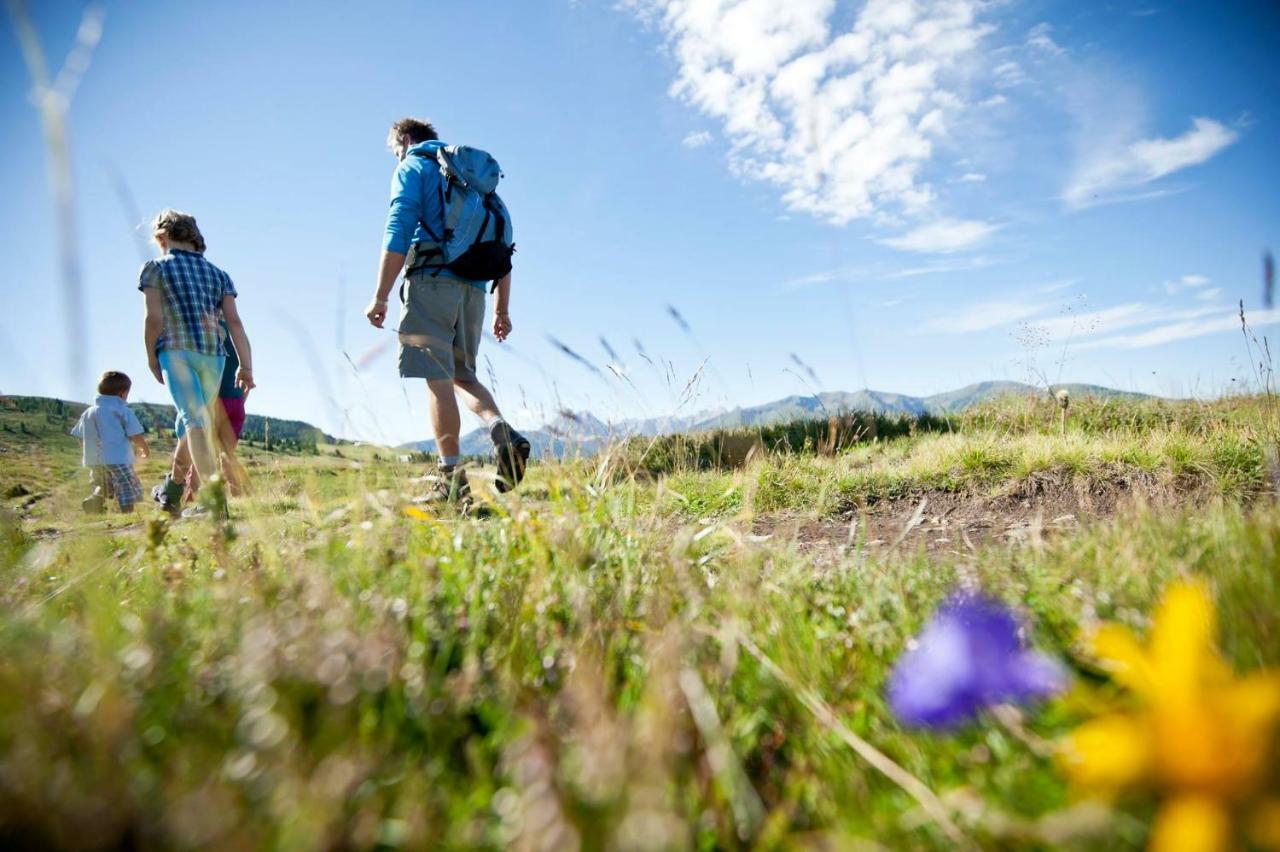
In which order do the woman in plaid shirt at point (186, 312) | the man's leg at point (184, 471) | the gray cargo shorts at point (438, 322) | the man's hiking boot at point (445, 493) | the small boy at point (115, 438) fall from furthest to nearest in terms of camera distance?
the small boy at point (115, 438)
the man's leg at point (184, 471)
the woman in plaid shirt at point (186, 312)
the gray cargo shorts at point (438, 322)
the man's hiking boot at point (445, 493)

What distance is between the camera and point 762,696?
136 centimetres

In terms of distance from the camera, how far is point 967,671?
1.20 metres

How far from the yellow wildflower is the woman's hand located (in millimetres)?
5395

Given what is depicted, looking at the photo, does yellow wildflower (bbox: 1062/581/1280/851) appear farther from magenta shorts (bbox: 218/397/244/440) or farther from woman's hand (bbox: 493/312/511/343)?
magenta shorts (bbox: 218/397/244/440)

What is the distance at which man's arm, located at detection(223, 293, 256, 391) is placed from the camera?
17.8ft

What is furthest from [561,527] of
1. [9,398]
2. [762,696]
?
[9,398]

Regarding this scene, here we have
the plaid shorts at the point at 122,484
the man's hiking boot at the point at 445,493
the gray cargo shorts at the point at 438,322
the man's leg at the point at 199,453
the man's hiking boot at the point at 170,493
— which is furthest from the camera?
the plaid shorts at the point at 122,484

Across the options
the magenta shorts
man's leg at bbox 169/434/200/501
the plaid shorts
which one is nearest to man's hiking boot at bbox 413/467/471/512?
man's leg at bbox 169/434/200/501

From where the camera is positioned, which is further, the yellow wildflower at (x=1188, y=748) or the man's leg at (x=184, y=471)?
the man's leg at (x=184, y=471)

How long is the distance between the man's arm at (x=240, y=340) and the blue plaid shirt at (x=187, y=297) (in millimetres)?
102

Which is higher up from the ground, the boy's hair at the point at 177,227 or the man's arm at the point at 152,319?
the boy's hair at the point at 177,227

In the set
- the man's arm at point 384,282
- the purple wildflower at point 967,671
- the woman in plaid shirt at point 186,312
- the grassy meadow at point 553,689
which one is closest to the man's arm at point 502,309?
the man's arm at point 384,282

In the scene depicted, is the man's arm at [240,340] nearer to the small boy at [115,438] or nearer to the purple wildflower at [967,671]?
the small boy at [115,438]

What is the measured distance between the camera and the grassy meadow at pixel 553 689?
0.77 meters
